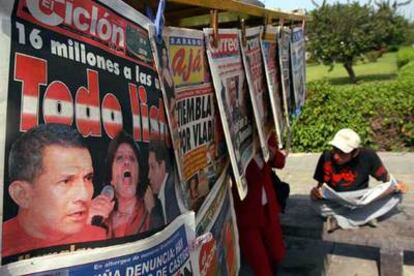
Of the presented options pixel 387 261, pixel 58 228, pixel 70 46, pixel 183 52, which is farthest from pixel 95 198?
pixel 387 261

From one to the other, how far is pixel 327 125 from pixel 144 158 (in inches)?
370

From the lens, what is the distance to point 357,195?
500cm

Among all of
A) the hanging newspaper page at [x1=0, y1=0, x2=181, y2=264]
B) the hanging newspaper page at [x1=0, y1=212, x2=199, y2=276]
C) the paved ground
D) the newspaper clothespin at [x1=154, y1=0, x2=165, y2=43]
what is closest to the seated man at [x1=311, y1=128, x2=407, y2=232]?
the paved ground

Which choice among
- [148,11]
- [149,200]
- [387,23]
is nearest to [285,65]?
[148,11]

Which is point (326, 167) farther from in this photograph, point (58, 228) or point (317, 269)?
point (58, 228)

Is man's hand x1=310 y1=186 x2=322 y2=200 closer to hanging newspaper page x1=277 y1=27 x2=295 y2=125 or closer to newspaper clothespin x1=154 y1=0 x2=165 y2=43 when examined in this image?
hanging newspaper page x1=277 y1=27 x2=295 y2=125

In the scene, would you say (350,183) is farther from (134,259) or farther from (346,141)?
(134,259)

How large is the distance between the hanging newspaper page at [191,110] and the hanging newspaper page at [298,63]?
1.95 metres

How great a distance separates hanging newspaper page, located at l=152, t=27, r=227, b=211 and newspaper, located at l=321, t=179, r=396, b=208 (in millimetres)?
2889

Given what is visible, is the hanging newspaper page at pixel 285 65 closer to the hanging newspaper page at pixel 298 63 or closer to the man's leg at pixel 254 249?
the hanging newspaper page at pixel 298 63

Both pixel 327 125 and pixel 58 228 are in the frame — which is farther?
pixel 327 125

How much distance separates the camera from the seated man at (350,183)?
16.1 feet

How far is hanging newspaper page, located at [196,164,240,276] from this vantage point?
177 centimetres

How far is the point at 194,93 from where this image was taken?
192cm
